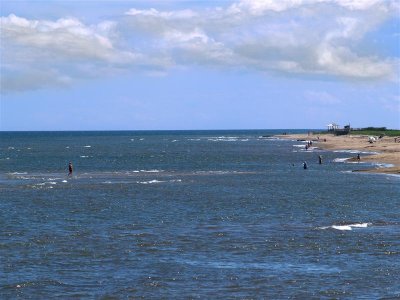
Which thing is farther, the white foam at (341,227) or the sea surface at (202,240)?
the white foam at (341,227)

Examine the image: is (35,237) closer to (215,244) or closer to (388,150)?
(215,244)

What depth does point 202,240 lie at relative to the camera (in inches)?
1394

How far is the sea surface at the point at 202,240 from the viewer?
26016 mm

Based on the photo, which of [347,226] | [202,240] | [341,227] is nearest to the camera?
[202,240]

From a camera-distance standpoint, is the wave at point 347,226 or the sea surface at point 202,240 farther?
the wave at point 347,226

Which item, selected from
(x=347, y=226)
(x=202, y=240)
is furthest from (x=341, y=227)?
(x=202, y=240)

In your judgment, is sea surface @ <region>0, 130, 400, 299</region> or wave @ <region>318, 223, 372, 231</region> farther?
wave @ <region>318, 223, 372, 231</region>

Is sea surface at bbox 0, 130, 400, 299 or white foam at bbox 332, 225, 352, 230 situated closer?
sea surface at bbox 0, 130, 400, 299

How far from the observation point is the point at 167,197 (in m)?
56.9

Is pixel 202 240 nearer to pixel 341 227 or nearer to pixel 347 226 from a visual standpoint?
pixel 341 227

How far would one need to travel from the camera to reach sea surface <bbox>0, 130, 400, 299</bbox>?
2602 centimetres

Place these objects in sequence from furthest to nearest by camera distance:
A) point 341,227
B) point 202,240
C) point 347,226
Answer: point 347,226, point 341,227, point 202,240

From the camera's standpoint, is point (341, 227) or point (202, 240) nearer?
point (202, 240)

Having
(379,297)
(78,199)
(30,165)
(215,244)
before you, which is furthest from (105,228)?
(30,165)
